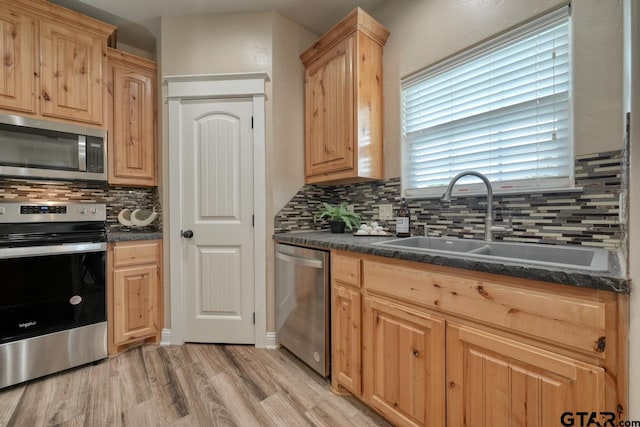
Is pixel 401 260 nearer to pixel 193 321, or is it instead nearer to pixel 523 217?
pixel 523 217

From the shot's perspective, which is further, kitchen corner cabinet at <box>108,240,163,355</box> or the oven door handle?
kitchen corner cabinet at <box>108,240,163,355</box>

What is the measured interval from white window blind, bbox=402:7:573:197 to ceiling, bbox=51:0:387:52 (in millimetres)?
944

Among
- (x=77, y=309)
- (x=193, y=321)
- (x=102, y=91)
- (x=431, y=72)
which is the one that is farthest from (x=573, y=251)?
(x=102, y=91)

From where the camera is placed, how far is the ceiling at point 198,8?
85.5 inches

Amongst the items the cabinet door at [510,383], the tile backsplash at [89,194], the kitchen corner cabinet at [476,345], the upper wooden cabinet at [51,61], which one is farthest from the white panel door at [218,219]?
the cabinet door at [510,383]

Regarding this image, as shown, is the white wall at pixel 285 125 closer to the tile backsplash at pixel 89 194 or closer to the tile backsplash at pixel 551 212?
the tile backsplash at pixel 551 212

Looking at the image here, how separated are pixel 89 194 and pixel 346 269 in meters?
2.47

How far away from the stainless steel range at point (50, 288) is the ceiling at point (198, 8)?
5.35ft

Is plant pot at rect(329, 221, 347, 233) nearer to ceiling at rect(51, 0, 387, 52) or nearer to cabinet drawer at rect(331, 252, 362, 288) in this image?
cabinet drawer at rect(331, 252, 362, 288)

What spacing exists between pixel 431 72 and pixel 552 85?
74 cm

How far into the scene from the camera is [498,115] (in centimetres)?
159

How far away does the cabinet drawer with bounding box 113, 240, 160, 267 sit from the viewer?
2.13m

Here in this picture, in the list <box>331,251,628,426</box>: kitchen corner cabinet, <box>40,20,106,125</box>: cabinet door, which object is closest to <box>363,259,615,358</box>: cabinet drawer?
<box>331,251,628,426</box>: kitchen corner cabinet

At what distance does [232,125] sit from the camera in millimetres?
2266
